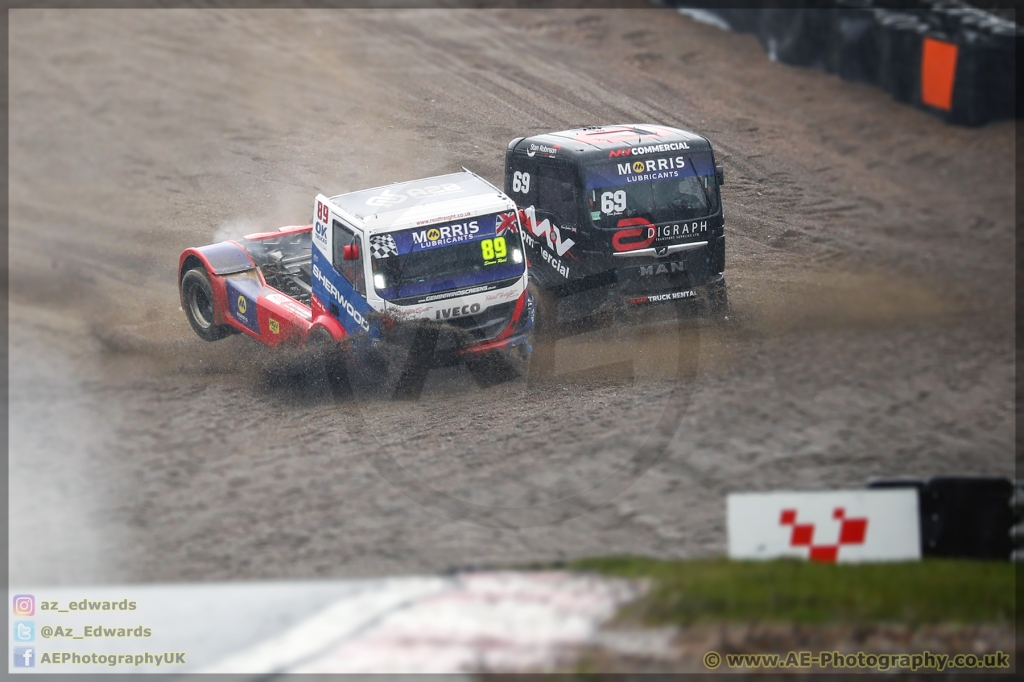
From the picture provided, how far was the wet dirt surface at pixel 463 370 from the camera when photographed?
8375mm

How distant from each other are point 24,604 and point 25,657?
0.43m

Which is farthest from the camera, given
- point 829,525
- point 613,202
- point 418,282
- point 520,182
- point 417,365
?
point 520,182

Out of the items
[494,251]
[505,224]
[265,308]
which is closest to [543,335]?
[494,251]

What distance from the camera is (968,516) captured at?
7.46m

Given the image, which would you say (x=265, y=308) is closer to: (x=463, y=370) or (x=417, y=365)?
(x=417, y=365)

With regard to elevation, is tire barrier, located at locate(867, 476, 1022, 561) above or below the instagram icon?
above

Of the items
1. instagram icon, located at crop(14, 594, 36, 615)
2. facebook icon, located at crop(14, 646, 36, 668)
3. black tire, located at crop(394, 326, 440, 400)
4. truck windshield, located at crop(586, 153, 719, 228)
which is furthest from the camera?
truck windshield, located at crop(586, 153, 719, 228)

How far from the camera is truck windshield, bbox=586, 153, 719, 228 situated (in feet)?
33.0

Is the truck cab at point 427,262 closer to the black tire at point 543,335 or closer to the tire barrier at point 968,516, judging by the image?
the black tire at point 543,335

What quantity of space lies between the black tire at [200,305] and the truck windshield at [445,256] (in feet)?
7.91

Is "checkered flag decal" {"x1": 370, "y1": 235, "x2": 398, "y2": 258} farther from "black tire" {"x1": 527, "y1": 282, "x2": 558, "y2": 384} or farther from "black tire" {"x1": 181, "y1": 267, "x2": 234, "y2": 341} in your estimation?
"black tire" {"x1": 181, "y1": 267, "x2": 234, "y2": 341}

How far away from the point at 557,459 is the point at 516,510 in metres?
0.75

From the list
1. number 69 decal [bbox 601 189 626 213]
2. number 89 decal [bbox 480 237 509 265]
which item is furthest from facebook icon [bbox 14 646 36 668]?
number 69 decal [bbox 601 189 626 213]

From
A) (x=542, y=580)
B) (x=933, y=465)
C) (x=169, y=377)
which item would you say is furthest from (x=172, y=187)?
(x=933, y=465)
